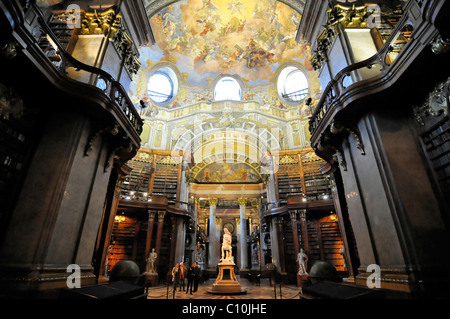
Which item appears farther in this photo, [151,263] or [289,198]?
[289,198]

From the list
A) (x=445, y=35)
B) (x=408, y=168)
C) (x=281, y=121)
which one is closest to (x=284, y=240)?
(x=281, y=121)

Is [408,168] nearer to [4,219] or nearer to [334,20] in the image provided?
[334,20]

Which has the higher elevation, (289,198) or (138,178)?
(138,178)

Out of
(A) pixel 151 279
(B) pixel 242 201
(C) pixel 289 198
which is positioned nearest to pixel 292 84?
(C) pixel 289 198

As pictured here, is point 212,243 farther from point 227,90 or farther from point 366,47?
point 366,47

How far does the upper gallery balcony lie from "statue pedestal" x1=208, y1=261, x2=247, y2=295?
210 inches

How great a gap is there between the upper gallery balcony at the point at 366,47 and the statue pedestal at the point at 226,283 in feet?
17.5

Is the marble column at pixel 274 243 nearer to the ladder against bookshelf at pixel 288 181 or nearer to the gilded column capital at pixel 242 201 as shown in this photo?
the ladder against bookshelf at pixel 288 181

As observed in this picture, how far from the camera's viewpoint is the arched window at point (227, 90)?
18.6 m

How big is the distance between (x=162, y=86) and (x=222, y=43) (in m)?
5.83

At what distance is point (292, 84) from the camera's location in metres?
17.8

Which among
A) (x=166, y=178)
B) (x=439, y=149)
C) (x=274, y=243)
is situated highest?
(x=166, y=178)

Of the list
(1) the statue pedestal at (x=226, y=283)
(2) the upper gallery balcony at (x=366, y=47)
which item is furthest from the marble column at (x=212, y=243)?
(2) the upper gallery balcony at (x=366, y=47)
